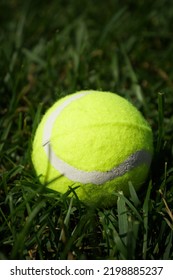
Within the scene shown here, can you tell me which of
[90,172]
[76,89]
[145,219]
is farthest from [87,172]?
[76,89]

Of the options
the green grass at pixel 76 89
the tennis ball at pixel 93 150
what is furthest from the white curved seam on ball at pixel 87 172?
the green grass at pixel 76 89

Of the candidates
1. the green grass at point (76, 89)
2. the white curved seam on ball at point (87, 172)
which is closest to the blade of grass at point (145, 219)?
the green grass at point (76, 89)

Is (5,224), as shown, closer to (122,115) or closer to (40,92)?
(122,115)

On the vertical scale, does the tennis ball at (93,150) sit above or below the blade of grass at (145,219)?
above

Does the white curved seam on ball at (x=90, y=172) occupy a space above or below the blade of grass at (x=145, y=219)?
above

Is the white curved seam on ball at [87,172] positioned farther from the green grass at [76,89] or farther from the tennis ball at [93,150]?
the green grass at [76,89]

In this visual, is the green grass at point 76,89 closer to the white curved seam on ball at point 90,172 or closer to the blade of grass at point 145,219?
the blade of grass at point 145,219

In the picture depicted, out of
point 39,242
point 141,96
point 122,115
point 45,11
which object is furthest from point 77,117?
point 45,11
